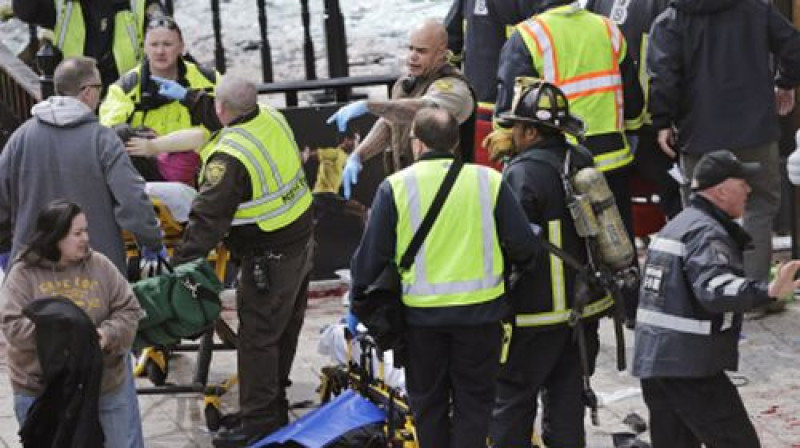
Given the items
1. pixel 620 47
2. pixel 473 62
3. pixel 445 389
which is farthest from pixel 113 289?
pixel 473 62

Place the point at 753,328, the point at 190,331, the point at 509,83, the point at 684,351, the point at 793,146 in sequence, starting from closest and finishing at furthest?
the point at 684,351 < the point at 190,331 < the point at 509,83 < the point at 753,328 < the point at 793,146

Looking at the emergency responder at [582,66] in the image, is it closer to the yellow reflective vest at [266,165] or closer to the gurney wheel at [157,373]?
the yellow reflective vest at [266,165]

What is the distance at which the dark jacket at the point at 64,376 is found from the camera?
7.88 metres

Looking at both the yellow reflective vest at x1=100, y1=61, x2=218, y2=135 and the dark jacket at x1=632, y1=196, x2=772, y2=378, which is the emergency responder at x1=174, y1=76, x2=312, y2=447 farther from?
the dark jacket at x1=632, y1=196, x2=772, y2=378

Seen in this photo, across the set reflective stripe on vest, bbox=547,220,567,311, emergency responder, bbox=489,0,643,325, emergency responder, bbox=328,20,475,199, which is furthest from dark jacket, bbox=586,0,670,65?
reflective stripe on vest, bbox=547,220,567,311

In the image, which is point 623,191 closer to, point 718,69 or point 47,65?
point 718,69

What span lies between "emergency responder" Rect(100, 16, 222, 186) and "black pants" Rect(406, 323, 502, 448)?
268 centimetres

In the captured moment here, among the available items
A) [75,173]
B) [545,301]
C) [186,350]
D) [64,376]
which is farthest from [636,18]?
[64,376]

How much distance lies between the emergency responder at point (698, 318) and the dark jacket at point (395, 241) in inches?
23.9

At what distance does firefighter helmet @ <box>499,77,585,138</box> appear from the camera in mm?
8836

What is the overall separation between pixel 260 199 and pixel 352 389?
1092 mm

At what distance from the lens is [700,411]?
27.1ft

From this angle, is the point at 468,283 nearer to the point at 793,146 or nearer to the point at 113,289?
the point at 113,289

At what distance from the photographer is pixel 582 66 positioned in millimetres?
10406
